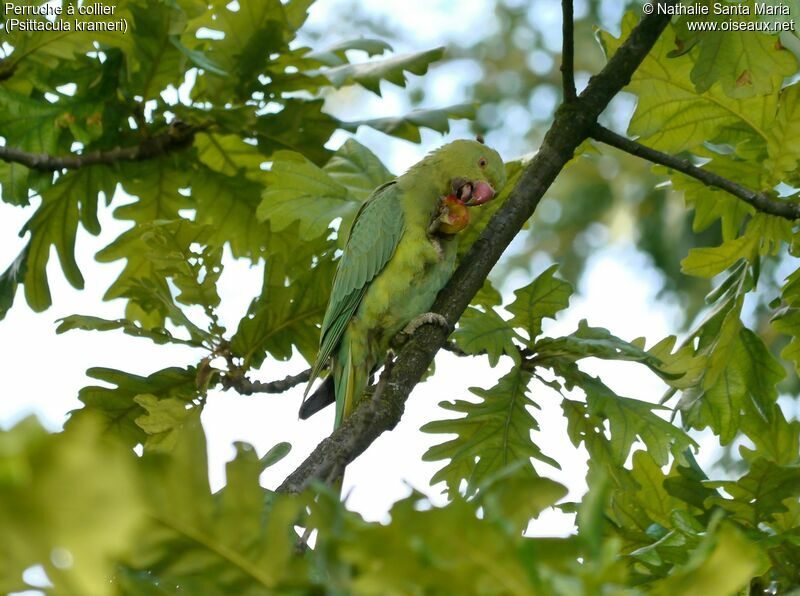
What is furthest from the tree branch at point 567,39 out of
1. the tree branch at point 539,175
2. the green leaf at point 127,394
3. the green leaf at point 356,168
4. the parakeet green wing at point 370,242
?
the green leaf at point 127,394

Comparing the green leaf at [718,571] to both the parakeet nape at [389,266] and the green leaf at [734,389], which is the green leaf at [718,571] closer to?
the green leaf at [734,389]

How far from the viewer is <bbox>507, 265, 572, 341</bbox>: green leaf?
7.94ft

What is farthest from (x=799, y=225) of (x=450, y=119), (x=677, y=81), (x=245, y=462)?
(x=245, y=462)

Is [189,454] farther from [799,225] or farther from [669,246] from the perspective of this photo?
[669,246]

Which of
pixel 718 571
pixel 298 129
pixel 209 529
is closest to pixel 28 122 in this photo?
pixel 298 129

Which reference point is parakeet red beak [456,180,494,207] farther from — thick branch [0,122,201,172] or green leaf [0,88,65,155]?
green leaf [0,88,65,155]

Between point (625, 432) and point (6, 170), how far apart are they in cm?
203

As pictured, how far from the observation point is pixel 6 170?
113 inches

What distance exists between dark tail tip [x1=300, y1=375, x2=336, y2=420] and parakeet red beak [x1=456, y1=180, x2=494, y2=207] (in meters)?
0.79

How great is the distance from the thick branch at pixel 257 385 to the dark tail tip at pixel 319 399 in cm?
27

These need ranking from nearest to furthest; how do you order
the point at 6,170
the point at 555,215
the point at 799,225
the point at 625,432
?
the point at 625,432 → the point at 799,225 → the point at 6,170 → the point at 555,215

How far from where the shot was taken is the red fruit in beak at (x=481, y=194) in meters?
3.15

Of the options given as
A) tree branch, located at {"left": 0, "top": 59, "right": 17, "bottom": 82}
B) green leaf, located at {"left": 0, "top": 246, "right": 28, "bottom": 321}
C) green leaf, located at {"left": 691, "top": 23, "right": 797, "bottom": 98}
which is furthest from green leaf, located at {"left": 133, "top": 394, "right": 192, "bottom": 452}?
green leaf, located at {"left": 691, "top": 23, "right": 797, "bottom": 98}

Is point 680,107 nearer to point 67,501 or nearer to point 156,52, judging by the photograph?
point 156,52
